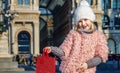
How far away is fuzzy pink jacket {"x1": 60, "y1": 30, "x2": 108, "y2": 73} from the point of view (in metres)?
6.22

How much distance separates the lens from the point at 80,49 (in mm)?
6277

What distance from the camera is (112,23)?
8931 centimetres

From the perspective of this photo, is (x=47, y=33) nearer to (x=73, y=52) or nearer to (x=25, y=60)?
(x=25, y=60)

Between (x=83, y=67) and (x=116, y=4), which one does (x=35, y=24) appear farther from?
(x=83, y=67)

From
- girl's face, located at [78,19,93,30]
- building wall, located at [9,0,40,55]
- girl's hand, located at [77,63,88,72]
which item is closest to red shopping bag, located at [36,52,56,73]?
girl's hand, located at [77,63,88,72]

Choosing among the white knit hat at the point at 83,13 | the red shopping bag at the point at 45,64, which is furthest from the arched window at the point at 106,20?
the red shopping bag at the point at 45,64

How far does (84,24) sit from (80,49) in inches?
11.7

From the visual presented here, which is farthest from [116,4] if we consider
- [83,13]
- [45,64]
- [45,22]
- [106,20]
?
[45,64]

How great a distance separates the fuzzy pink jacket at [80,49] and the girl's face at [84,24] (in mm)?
82

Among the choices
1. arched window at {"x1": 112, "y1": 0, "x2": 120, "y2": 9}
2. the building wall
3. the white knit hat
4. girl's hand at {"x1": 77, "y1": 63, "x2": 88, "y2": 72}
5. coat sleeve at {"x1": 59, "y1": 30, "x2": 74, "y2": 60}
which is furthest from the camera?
arched window at {"x1": 112, "y1": 0, "x2": 120, "y2": 9}

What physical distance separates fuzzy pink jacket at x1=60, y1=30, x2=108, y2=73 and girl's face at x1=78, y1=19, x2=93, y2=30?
8 centimetres

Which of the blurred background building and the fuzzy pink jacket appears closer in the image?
the fuzzy pink jacket

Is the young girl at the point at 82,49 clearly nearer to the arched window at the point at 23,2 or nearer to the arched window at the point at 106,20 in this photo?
the arched window at the point at 23,2

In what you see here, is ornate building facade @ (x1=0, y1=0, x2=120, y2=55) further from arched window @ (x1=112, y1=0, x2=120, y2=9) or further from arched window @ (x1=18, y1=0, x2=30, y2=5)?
arched window @ (x1=112, y1=0, x2=120, y2=9)
